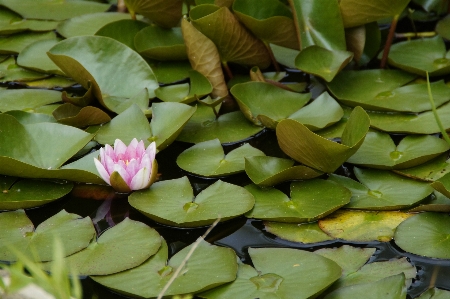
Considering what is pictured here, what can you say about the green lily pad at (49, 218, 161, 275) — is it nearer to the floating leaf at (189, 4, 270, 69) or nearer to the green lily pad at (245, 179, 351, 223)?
the green lily pad at (245, 179, 351, 223)

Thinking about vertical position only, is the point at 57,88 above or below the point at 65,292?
below

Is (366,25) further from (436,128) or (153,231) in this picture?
(153,231)

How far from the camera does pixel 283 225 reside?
1.48 m

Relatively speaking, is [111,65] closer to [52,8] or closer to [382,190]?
[52,8]

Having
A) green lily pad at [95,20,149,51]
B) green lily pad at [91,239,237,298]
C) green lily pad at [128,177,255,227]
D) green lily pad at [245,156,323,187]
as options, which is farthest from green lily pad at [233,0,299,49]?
green lily pad at [91,239,237,298]

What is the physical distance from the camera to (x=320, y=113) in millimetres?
1854

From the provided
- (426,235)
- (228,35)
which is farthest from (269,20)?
(426,235)

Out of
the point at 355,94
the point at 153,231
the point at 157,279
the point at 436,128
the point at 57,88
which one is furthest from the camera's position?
the point at 57,88

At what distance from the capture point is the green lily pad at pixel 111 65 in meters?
2.02

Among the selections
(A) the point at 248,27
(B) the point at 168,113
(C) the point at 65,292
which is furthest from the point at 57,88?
(C) the point at 65,292

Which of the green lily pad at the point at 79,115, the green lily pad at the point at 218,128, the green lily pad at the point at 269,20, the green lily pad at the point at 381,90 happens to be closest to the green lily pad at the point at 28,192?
the green lily pad at the point at 79,115

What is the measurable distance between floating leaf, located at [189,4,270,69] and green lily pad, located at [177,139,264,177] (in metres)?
0.43

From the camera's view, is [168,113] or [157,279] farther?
[168,113]

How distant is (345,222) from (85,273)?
0.65 m
